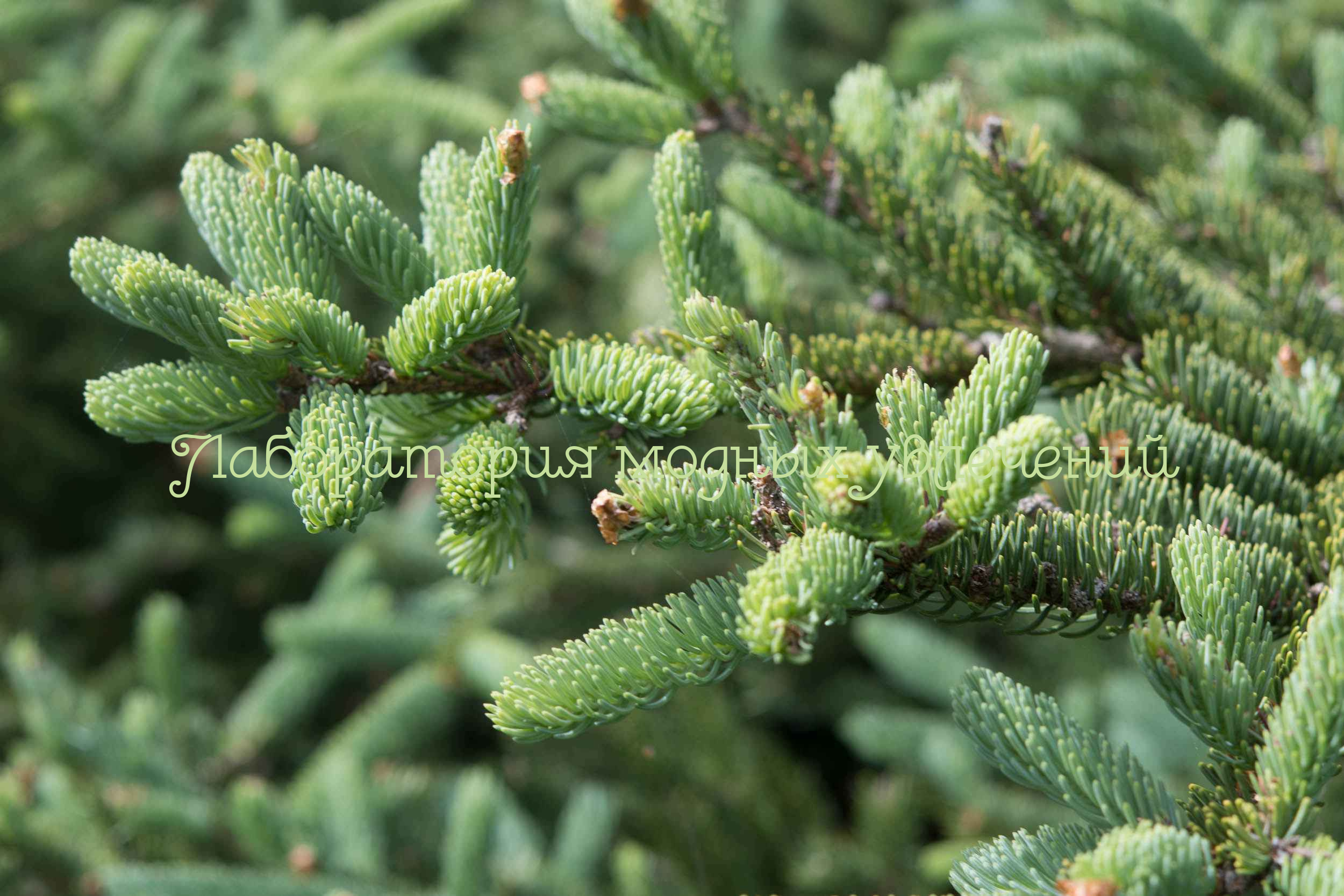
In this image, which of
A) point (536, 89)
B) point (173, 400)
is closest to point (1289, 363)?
point (536, 89)

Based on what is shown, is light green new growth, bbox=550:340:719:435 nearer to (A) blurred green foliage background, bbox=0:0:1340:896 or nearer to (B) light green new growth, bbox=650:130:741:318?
(B) light green new growth, bbox=650:130:741:318

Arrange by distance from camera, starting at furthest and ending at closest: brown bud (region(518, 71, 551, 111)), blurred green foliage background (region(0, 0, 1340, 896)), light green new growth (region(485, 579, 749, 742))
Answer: blurred green foliage background (region(0, 0, 1340, 896)) < brown bud (region(518, 71, 551, 111)) < light green new growth (region(485, 579, 749, 742))

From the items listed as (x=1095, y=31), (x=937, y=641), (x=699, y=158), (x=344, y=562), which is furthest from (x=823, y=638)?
(x=699, y=158)

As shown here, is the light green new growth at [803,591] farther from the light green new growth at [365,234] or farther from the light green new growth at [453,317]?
the light green new growth at [365,234]

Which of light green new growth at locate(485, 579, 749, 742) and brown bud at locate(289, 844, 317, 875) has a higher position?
light green new growth at locate(485, 579, 749, 742)

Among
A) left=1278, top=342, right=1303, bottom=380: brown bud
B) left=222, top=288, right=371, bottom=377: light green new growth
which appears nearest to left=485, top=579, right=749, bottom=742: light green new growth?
left=222, top=288, right=371, bottom=377: light green new growth

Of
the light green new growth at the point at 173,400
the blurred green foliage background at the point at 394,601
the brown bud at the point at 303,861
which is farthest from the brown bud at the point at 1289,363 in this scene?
the brown bud at the point at 303,861

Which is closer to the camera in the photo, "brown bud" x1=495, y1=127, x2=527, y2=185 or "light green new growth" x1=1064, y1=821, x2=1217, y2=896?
"light green new growth" x1=1064, y1=821, x2=1217, y2=896
